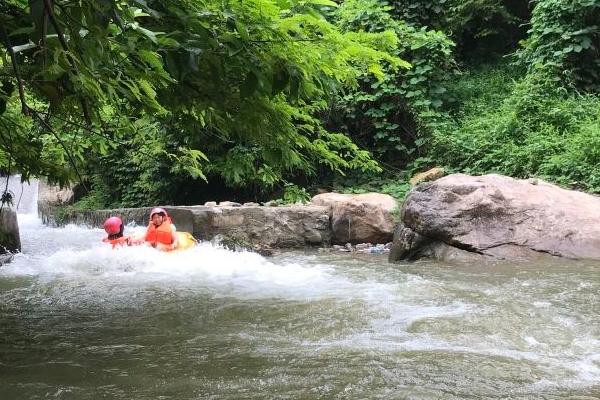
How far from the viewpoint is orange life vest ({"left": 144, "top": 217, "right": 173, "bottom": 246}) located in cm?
902

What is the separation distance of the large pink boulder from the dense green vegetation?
959 millimetres

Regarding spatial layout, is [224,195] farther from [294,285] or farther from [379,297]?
[379,297]

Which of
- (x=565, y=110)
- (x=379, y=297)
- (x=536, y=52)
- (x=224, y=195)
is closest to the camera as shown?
(x=379, y=297)

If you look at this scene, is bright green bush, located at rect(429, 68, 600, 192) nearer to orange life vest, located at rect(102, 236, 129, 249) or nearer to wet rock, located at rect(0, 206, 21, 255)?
orange life vest, located at rect(102, 236, 129, 249)

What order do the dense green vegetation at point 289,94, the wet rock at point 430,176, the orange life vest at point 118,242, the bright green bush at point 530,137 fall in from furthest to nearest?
the wet rock at point 430,176, the bright green bush at point 530,137, the orange life vest at point 118,242, the dense green vegetation at point 289,94

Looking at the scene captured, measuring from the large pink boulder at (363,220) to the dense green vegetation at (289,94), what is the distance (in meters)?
0.96

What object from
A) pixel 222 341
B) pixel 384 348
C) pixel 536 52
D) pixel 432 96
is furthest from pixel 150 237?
pixel 536 52

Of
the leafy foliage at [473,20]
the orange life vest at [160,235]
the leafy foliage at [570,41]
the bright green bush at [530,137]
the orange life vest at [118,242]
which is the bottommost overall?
the orange life vest at [118,242]

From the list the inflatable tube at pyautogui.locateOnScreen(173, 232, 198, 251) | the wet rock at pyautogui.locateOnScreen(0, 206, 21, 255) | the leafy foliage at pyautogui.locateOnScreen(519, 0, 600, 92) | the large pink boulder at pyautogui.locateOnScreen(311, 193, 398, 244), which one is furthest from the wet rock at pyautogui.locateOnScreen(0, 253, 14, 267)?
the leafy foliage at pyautogui.locateOnScreen(519, 0, 600, 92)

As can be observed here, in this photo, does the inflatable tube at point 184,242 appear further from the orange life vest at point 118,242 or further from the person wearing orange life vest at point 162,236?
the orange life vest at point 118,242

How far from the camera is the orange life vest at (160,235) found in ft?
29.6

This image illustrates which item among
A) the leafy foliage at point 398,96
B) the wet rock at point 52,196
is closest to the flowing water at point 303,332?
the leafy foliage at point 398,96

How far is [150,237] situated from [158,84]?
252 inches

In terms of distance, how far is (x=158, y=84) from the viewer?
10.0 ft
